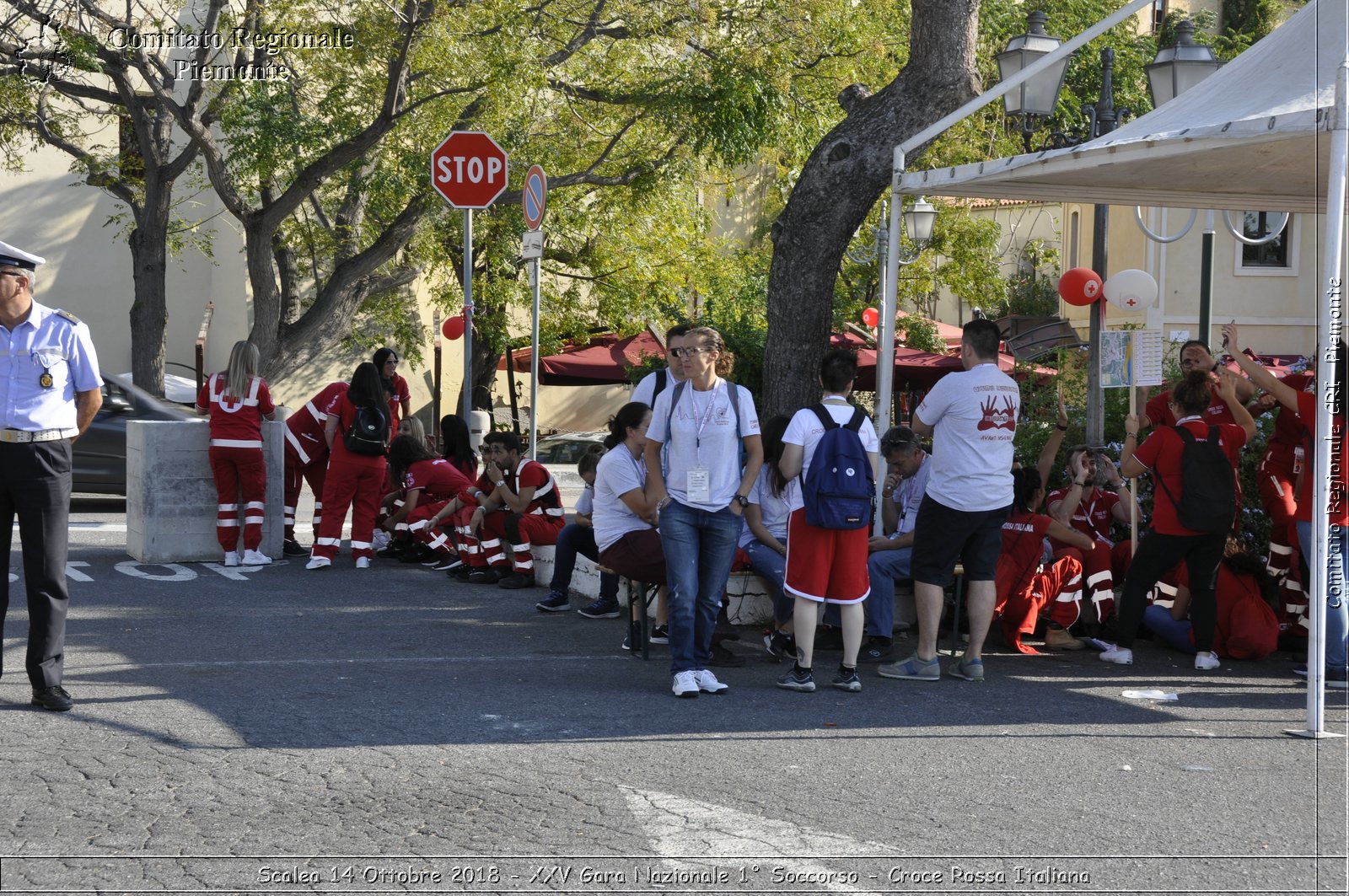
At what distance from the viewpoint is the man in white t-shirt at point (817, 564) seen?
728 centimetres

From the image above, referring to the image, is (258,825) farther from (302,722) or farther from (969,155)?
(969,155)

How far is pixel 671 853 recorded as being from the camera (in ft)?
15.6

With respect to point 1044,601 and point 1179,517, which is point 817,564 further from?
point 1179,517

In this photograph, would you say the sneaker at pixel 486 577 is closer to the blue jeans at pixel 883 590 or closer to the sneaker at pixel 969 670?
the blue jeans at pixel 883 590

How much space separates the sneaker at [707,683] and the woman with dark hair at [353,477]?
489 centimetres

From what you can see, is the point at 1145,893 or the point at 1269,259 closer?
the point at 1145,893

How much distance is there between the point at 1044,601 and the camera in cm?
868

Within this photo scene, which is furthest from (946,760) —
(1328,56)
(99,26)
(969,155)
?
Result: (969,155)

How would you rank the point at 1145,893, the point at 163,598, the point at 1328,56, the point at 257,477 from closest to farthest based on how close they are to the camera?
the point at 1145,893, the point at 1328,56, the point at 163,598, the point at 257,477

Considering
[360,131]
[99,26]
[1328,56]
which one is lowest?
[1328,56]

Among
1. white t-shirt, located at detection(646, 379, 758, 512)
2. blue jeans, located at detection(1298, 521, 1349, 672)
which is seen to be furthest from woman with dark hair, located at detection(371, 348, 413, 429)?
blue jeans, located at detection(1298, 521, 1349, 672)

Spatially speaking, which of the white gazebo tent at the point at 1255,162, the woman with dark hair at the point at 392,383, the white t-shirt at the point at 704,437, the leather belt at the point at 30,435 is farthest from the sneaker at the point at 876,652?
the woman with dark hair at the point at 392,383

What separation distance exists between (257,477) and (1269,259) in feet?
91.0

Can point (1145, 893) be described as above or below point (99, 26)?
below
